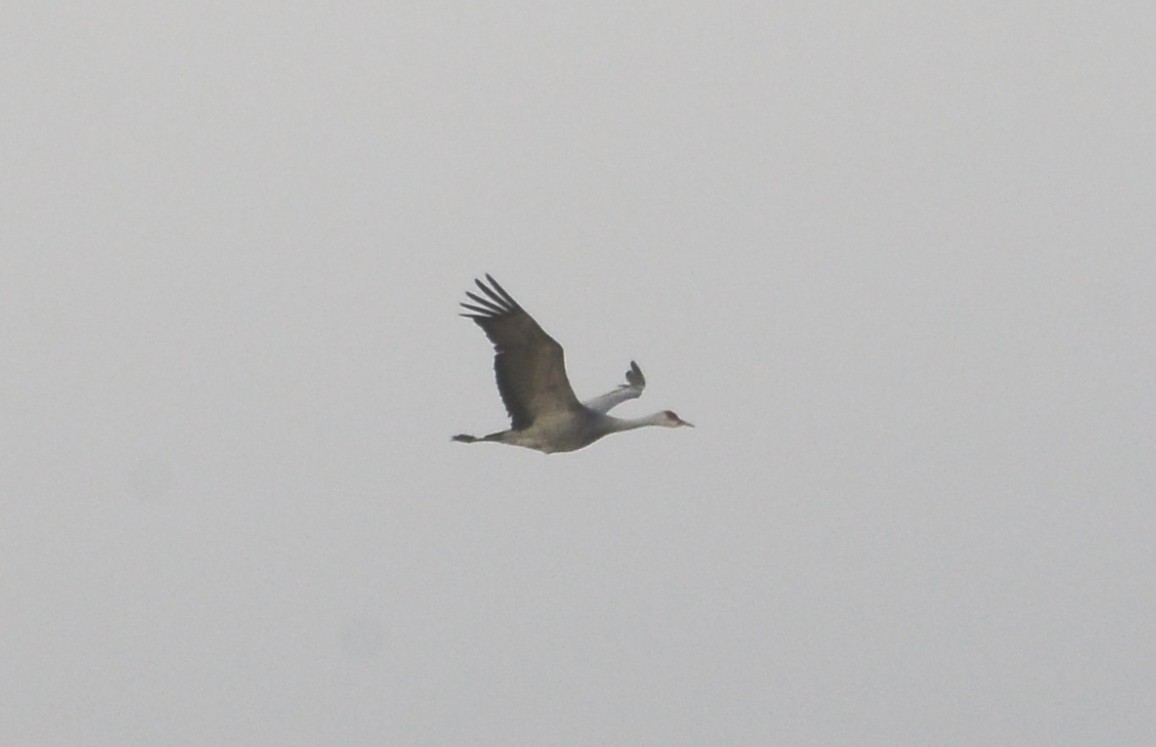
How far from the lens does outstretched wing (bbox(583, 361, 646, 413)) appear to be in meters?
41.1

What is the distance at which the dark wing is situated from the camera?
36219 millimetres

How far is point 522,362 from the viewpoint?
121 feet

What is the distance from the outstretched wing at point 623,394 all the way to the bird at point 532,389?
5.25ft

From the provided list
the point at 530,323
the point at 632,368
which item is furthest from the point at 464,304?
the point at 632,368

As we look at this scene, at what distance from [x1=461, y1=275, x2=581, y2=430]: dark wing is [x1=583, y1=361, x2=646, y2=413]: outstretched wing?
94.9 inches

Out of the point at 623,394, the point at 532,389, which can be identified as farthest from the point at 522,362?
the point at 623,394

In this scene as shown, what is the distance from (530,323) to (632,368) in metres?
7.80

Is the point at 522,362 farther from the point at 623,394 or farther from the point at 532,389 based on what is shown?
the point at 623,394

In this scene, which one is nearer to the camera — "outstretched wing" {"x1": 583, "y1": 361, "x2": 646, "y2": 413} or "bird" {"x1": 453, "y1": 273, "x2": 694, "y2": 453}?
"bird" {"x1": 453, "y1": 273, "x2": 694, "y2": 453}

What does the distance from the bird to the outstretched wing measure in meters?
1.60

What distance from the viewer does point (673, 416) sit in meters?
40.1

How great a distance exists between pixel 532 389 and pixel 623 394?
5.43 meters

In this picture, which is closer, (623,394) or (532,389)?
(532,389)

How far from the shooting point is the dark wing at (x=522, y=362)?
36.2 meters
